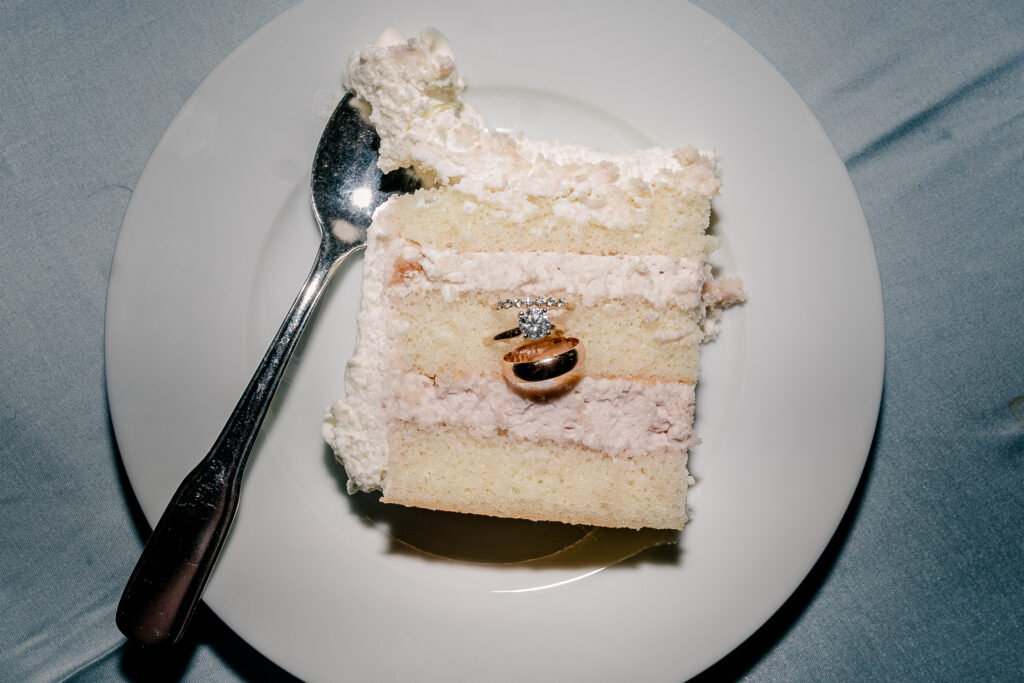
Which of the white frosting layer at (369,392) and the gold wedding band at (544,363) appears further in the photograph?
the white frosting layer at (369,392)

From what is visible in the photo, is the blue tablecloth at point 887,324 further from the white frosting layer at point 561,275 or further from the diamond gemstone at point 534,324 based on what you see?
the diamond gemstone at point 534,324

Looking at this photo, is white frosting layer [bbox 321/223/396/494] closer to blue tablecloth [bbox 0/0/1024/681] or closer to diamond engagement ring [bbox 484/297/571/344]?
diamond engagement ring [bbox 484/297/571/344]

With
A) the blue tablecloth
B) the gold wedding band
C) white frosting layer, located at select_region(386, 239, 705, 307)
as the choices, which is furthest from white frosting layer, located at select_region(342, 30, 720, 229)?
the blue tablecloth

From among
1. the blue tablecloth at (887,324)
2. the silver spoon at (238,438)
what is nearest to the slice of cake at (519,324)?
the silver spoon at (238,438)

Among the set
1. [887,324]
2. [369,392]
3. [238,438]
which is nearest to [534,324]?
[369,392]

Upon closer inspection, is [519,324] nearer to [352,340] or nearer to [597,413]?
[597,413]

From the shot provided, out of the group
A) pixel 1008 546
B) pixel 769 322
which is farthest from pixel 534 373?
pixel 1008 546

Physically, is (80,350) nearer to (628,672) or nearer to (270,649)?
(270,649)
